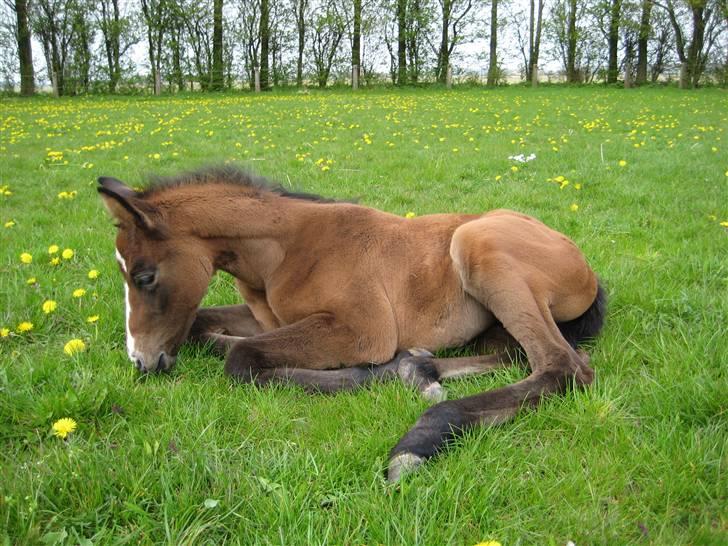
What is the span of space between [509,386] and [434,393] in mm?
398

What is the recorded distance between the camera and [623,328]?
146 inches

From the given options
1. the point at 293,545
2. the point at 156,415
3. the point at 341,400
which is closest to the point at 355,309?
the point at 341,400

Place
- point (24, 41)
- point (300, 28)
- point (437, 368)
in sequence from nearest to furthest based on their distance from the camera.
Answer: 1. point (437, 368)
2. point (24, 41)
3. point (300, 28)

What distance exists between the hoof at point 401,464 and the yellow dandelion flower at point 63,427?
1382 millimetres

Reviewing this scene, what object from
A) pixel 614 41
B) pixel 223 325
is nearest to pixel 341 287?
pixel 223 325

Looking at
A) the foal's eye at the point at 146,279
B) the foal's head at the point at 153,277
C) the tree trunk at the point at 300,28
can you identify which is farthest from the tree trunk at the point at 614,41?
the foal's eye at the point at 146,279

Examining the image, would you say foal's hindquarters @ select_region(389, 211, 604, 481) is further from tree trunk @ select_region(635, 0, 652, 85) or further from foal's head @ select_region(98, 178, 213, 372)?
tree trunk @ select_region(635, 0, 652, 85)

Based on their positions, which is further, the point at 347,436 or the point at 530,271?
the point at 530,271

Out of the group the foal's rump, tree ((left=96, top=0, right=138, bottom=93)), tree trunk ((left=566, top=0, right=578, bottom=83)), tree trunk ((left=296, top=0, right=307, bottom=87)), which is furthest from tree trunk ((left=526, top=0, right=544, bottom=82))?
the foal's rump

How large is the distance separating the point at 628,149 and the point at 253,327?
901 centimetres

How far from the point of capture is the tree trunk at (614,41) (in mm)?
35688

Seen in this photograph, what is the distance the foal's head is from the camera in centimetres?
308

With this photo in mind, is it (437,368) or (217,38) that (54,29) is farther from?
(437,368)

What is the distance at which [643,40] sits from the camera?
35.8 meters
